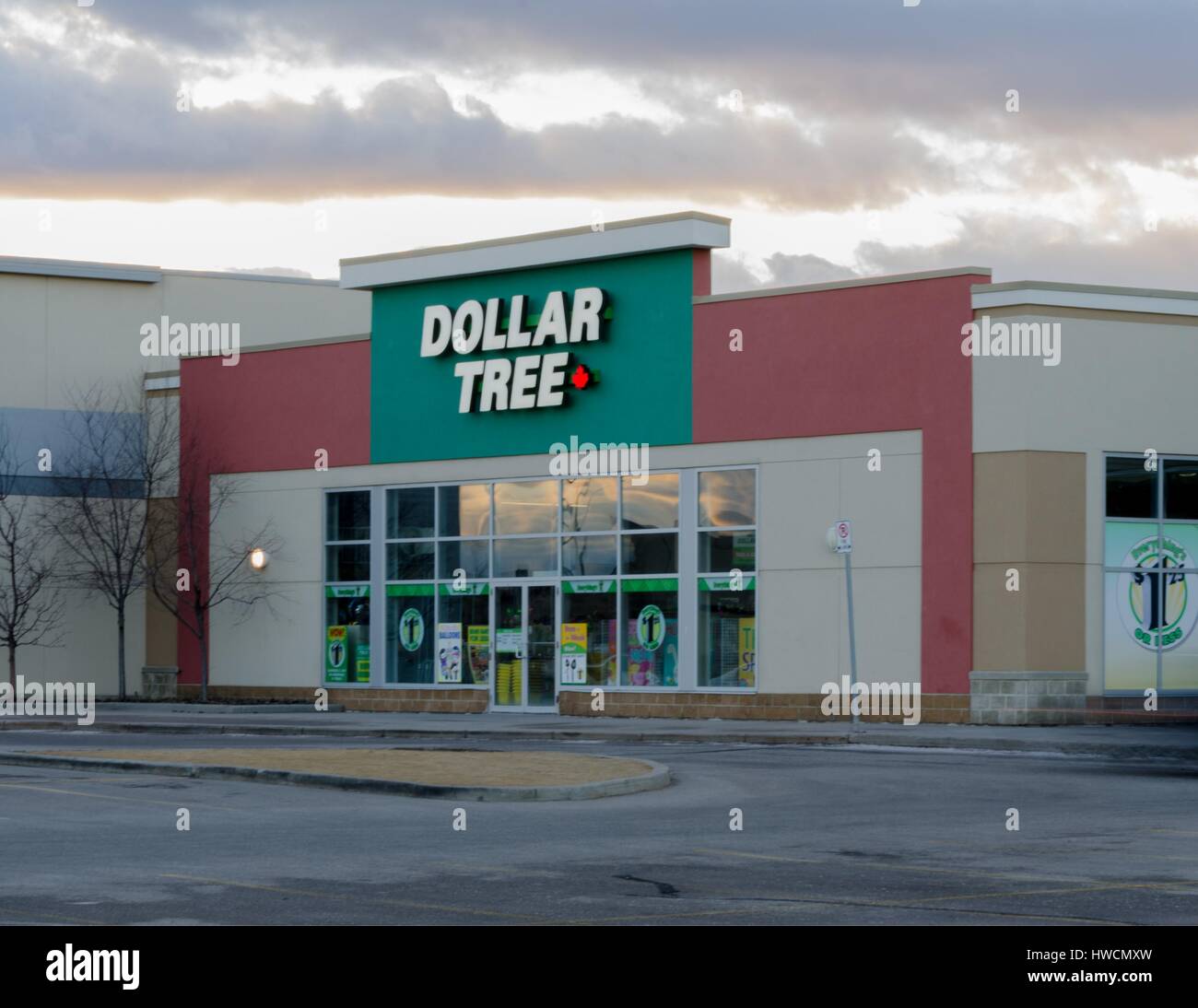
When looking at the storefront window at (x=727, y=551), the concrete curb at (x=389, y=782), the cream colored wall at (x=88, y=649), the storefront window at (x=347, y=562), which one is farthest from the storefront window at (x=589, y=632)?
the concrete curb at (x=389, y=782)

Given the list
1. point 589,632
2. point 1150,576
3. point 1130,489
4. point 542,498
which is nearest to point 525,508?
point 542,498

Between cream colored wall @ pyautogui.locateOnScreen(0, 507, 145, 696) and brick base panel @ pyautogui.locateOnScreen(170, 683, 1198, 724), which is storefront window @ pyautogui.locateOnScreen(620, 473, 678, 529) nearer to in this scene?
brick base panel @ pyautogui.locateOnScreen(170, 683, 1198, 724)

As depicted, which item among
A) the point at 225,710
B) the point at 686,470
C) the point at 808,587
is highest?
the point at 686,470

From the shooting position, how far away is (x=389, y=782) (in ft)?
61.2

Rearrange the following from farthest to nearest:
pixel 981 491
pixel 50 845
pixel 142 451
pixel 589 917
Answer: pixel 142 451
pixel 981 491
pixel 50 845
pixel 589 917

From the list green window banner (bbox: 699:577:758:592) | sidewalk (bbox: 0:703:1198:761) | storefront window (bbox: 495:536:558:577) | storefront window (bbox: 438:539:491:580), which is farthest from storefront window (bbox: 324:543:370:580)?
green window banner (bbox: 699:577:758:592)

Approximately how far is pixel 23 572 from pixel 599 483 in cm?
1356

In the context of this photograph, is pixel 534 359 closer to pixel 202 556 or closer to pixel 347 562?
pixel 347 562

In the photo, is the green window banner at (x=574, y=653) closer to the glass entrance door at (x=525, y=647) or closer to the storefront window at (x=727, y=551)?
the glass entrance door at (x=525, y=647)

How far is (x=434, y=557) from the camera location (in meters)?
36.0

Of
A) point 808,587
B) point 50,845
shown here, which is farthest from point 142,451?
point 50,845
